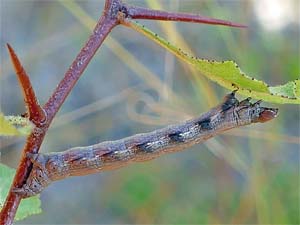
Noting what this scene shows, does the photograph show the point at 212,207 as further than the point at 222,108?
Yes

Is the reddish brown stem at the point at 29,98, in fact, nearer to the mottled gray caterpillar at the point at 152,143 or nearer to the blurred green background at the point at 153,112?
the mottled gray caterpillar at the point at 152,143

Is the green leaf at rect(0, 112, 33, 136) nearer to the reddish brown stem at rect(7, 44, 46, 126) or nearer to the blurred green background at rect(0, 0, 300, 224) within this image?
the reddish brown stem at rect(7, 44, 46, 126)

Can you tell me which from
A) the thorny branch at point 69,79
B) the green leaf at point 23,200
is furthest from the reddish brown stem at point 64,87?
the green leaf at point 23,200

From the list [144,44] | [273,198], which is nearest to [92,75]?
[144,44]

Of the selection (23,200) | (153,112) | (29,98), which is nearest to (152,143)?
(23,200)

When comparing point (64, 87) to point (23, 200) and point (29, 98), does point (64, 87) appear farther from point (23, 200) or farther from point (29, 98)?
point (23, 200)

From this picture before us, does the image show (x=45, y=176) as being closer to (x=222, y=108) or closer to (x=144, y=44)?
(x=222, y=108)

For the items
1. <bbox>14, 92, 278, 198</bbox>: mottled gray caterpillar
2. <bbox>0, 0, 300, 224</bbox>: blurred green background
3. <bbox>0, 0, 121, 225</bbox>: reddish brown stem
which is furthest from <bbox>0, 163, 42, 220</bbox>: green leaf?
<bbox>0, 0, 300, 224</bbox>: blurred green background
